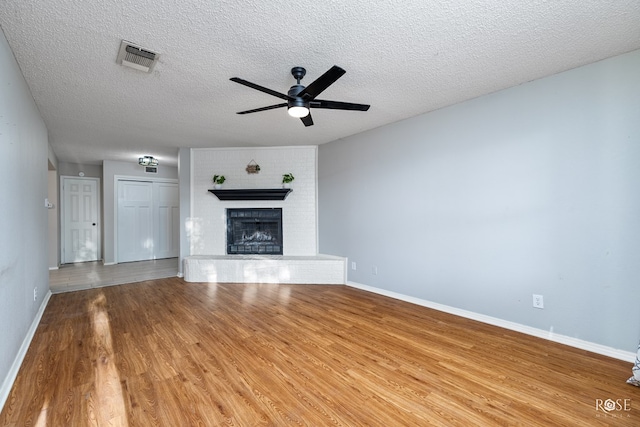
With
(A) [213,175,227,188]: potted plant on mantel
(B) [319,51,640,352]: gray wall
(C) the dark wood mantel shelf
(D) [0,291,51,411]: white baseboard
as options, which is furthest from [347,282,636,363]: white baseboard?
(D) [0,291,51,411]: white baseboard

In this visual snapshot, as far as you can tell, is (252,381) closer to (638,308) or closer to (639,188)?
(638,308)

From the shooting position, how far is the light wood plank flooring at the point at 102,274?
14.9 feet

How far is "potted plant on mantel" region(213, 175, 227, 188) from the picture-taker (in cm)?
500

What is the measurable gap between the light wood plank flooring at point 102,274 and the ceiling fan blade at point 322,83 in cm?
438

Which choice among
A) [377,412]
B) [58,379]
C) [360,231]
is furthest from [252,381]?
[360,231]

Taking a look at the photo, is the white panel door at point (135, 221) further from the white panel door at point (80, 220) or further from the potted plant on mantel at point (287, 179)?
the potted plant on mantel at point (287, 179)

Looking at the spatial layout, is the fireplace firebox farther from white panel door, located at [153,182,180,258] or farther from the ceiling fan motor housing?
the ceiling fan motor housing

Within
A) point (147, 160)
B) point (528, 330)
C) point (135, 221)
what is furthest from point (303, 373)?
point (135, 221)

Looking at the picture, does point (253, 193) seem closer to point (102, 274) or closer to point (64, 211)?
point (102, 274)

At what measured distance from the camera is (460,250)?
125 inches

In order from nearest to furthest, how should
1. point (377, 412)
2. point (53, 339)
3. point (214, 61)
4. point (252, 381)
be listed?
Answer: point (377, 412) → point (252, 381) → point (214, 61) → point (53, 339)

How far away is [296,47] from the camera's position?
81.5 inches

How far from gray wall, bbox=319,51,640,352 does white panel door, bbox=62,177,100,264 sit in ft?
21.6

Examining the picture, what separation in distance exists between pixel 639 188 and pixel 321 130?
3.27 metres
